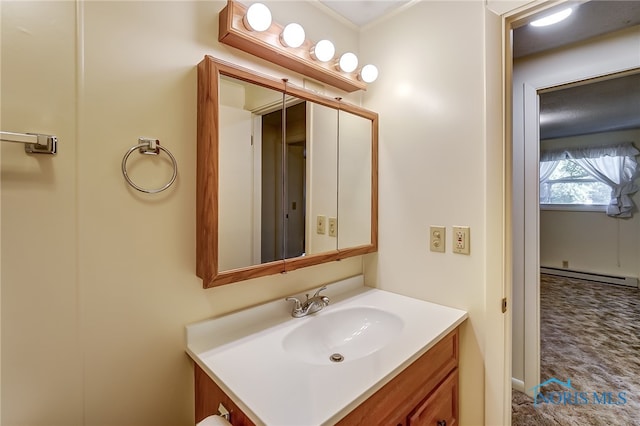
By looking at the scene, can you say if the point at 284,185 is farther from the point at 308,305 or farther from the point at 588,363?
the point at 588,363

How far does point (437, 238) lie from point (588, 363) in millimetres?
2168

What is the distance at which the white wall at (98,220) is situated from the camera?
2.32 feet

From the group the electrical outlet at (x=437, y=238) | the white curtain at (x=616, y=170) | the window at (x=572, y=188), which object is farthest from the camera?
the window at (x=572, y=188)

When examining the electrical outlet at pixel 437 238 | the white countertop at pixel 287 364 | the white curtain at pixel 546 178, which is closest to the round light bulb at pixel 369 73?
the electrical outlet at pixel 437 238

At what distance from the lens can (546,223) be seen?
16.5ft

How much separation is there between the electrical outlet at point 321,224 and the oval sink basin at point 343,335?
39 centimetres

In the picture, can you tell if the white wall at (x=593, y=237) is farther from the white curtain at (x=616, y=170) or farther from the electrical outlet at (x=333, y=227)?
the electrical outlet at (x=333, y=227)

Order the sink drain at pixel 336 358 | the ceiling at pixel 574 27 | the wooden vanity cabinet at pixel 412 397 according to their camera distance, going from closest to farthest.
Answer: the wooden vanity cabinet at pixel 412 397
the sink drain at pixel 336 358
the ceiling at pixel 574 27

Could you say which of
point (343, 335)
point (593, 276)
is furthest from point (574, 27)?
point (593, 276)

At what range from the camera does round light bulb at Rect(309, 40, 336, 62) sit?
4.12 feet

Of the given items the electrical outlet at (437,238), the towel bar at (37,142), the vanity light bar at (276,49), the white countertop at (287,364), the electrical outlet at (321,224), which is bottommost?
the white countertop at (287,364)

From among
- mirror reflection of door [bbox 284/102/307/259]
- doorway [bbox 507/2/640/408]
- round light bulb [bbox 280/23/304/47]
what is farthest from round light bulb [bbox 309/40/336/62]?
doorway [bbox 507/2/640/408]

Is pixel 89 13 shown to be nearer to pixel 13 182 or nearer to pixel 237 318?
pixel 13 182

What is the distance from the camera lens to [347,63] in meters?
1.39
